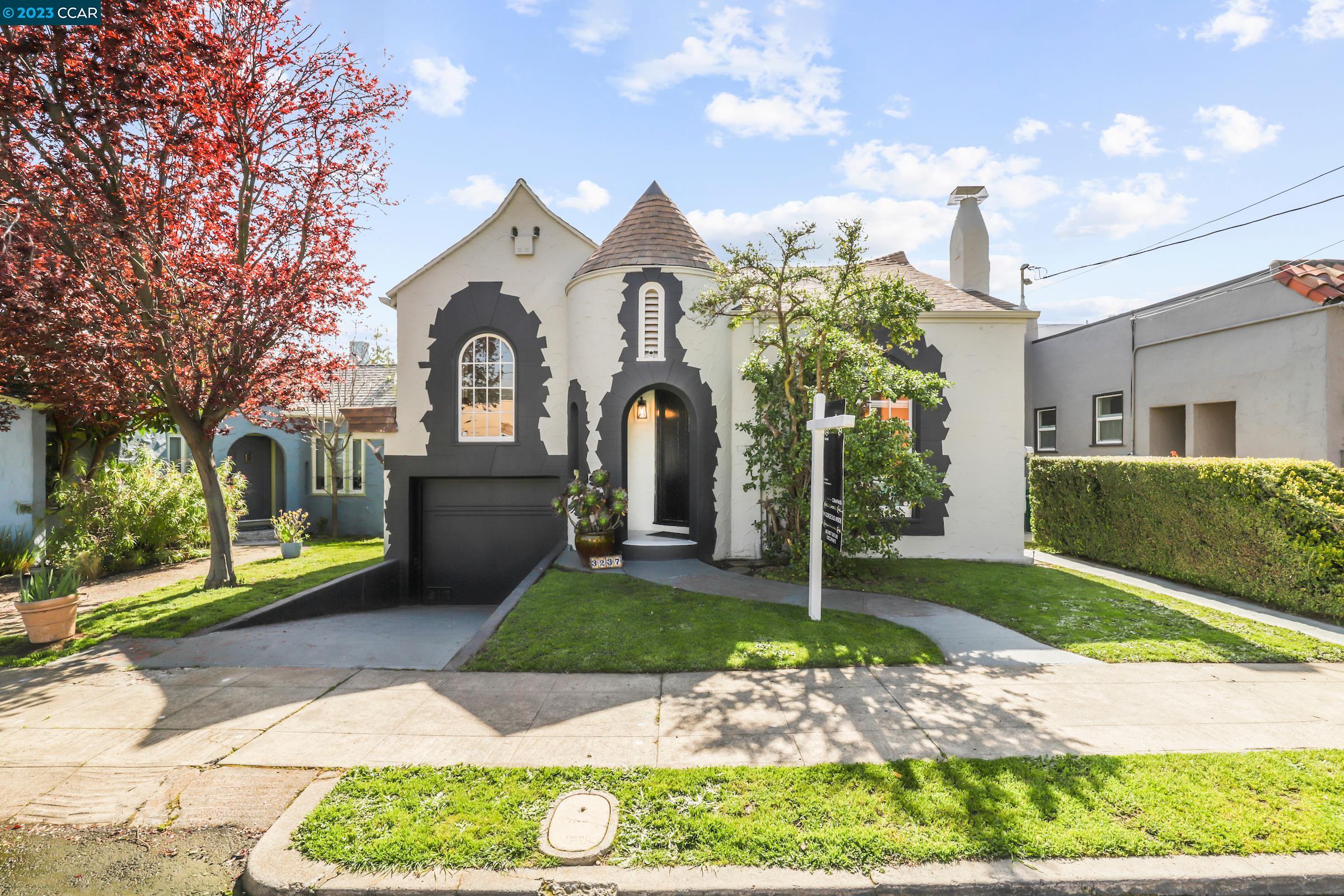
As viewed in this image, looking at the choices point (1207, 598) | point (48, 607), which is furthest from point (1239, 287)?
point (48, 607)

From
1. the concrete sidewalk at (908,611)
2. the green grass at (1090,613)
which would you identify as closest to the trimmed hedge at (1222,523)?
the green grass at (1090,613)

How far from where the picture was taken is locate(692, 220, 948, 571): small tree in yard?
27.7 ft

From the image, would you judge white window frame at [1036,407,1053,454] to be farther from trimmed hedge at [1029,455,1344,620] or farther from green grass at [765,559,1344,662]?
green grass at [765,559,1344,662]

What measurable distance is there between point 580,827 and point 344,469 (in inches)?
712

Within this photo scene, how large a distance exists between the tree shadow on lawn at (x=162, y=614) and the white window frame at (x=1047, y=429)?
18685 mm

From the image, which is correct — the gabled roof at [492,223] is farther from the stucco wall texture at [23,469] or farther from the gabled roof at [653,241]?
the stucco wall texture at [23,469]

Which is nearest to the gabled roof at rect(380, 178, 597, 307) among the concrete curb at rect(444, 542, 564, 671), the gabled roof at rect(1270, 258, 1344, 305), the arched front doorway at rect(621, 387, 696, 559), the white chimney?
the arched front doorway at rect(621, 387, 696, 559)

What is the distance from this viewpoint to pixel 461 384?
12.1 m

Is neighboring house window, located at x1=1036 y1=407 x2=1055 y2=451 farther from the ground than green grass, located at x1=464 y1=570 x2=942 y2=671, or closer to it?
farther from the ground

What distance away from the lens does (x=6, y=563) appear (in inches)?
414

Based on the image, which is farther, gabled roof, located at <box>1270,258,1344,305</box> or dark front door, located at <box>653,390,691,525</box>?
dark front door, located at <box>653,390,691,525</box>

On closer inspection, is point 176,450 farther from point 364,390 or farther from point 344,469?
point 364,390

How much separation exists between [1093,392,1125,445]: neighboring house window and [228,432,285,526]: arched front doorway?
24.0m

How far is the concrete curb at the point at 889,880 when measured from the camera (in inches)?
115
